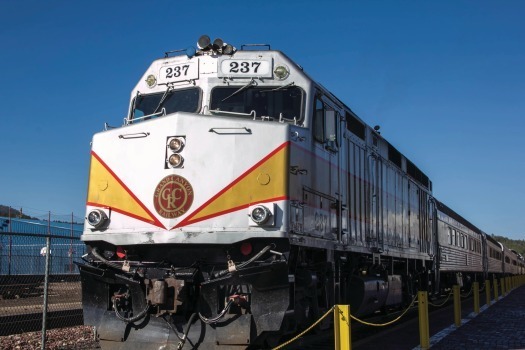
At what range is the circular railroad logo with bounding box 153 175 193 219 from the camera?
7.06m

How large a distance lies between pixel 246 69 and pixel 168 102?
4.26 ft

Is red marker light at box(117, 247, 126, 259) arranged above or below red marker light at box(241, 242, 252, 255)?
below

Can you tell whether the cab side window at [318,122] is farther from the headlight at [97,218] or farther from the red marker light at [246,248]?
the headlight at [97,218]

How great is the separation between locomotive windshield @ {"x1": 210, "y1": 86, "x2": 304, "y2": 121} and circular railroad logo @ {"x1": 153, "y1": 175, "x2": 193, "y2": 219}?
1286mm

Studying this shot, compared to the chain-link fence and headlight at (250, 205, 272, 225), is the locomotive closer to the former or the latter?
headlight at (250, 205, 272, 225)

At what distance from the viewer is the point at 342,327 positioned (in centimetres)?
658

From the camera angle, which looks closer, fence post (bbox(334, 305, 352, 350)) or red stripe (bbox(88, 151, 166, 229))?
fence post (bbox(334, 305, 352, 350))

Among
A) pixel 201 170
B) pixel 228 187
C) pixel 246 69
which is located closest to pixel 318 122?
pixel 246 69

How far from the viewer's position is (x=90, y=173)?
7.85 metres

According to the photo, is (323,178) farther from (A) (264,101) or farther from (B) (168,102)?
(B) (168,102)

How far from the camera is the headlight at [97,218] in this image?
7469 mm

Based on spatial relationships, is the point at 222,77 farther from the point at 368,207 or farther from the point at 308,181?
the point at 368,207

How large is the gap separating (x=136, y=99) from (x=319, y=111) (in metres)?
2.92

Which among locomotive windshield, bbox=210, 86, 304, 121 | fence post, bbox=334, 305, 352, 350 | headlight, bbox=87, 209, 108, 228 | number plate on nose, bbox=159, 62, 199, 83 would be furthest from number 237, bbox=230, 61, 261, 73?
fence post, bbox=334, 305, 352, 350
